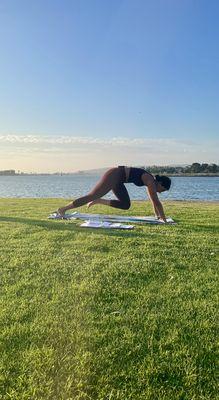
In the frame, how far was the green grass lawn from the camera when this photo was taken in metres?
3.02

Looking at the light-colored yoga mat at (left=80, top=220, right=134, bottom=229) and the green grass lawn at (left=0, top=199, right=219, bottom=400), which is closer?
the green grass lawn at (left=0, top=199, right=219, bottom=400)

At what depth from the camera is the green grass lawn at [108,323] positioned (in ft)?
9.92

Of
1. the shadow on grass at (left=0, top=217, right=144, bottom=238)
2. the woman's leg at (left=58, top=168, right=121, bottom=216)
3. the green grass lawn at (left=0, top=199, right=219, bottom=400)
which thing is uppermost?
the woman's leg at (left=58, top=168, right=121, bottom=216)

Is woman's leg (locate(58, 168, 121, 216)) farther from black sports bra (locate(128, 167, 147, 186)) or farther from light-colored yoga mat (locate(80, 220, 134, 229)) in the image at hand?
light-colored yoga mat (locate(80, 220, 134, 229))

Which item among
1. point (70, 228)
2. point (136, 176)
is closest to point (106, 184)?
point (136, 176)

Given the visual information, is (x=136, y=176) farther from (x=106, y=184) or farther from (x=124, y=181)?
(x=106, y=184)

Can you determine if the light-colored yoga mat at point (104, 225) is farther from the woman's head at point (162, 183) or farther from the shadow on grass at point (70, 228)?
the woman's head at point (162, 183)

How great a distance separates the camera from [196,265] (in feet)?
20.9

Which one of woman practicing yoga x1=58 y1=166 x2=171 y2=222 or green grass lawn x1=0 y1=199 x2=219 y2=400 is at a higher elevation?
woman practicing yoga x1=58 y1=166 x2=171 y2=222

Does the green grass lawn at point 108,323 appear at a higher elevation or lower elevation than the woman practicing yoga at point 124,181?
lower

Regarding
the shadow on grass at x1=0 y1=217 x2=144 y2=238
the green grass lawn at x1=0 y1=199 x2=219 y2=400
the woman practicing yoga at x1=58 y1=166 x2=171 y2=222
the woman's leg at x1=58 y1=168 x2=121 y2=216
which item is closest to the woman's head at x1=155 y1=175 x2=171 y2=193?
the woman practicing yoga at x1=58 y1=166 x2=171 y2=222

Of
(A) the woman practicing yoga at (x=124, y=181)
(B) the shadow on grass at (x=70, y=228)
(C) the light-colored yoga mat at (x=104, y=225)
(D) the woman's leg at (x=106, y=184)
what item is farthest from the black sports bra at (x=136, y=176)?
(B) the shadow on grass at (x=70, y=228)

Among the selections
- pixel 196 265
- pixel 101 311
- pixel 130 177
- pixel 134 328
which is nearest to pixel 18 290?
pixel 101 311

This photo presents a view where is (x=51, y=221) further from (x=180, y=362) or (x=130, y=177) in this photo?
(x=180, y=362)
